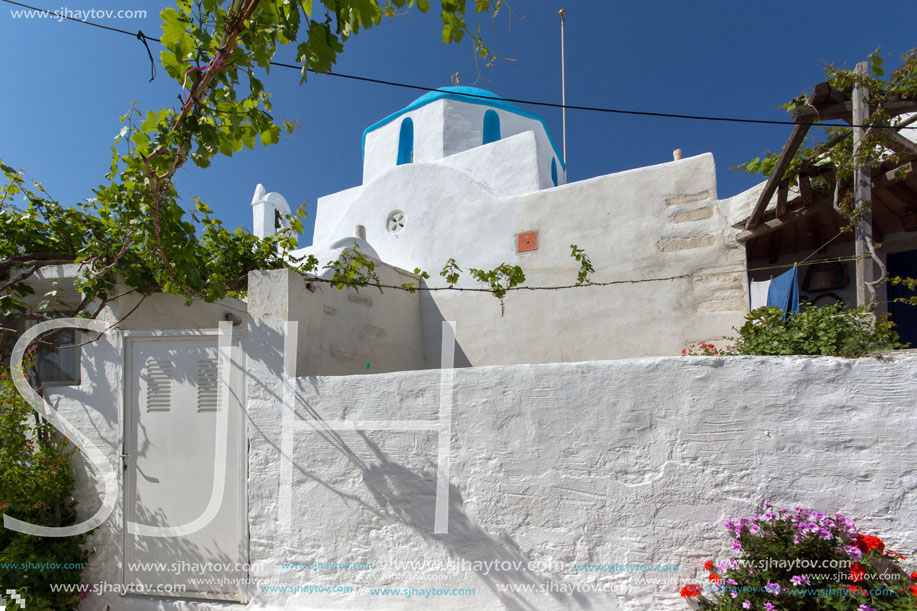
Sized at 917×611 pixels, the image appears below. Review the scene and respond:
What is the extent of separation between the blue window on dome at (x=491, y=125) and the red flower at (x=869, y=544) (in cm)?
869

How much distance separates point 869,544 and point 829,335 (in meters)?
1.14

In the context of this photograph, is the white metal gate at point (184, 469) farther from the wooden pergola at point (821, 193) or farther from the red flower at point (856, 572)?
the wooden pergola at point (821, 193)

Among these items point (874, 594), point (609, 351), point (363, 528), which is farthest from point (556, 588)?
point (609, 351)

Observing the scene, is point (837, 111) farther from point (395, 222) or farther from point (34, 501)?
point (34, 501)

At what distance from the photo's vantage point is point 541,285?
607 cm

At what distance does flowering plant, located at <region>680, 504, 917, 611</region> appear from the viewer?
7.89 feet

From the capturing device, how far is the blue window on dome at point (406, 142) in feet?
32.4

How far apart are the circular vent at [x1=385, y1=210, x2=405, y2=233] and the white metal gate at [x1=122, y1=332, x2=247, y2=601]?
152 inches

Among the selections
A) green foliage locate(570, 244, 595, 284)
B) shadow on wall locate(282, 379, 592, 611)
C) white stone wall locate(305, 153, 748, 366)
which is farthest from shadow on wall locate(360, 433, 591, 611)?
white stone wall locate(305, 153, 748, 366)

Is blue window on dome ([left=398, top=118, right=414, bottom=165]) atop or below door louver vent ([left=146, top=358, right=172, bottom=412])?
atop

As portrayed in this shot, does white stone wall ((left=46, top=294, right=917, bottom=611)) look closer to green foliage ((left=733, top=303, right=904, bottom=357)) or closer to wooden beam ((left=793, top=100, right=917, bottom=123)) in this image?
green foliage ((left=733, top=303, right=904, bottom=357))

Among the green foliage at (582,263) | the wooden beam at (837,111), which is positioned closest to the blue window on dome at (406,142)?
the green foliage at (582,263)

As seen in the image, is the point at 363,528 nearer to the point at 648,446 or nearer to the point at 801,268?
the point at 648,446

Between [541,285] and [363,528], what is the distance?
3557 millimetres
